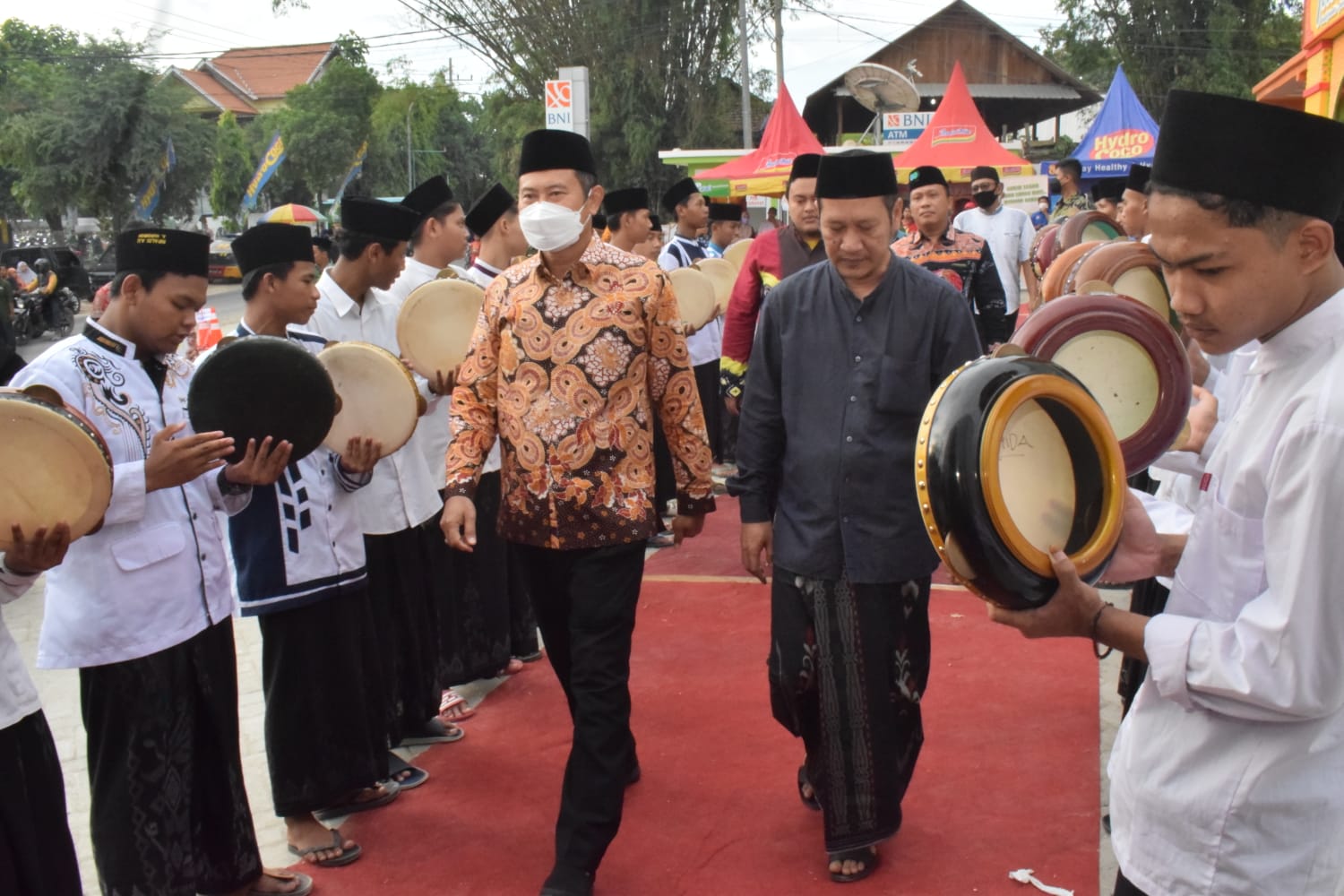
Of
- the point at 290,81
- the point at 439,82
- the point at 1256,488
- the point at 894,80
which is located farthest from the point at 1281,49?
the point at 290,81

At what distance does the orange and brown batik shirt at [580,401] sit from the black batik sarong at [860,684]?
0.56 metres

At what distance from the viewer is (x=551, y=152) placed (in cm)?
379

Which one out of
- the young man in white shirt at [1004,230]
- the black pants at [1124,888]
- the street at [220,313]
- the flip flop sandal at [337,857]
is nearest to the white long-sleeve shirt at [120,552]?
the flip flop sandal at [337,857]

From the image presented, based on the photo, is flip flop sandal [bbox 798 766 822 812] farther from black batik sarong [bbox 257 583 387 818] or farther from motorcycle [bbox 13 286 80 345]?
motorcycle [bbox 13 286 80 345]

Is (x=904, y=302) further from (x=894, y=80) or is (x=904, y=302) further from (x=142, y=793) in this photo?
(x=894, y=80)

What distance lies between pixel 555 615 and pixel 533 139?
1531 mm

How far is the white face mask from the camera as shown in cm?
362

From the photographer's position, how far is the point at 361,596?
4199 mm

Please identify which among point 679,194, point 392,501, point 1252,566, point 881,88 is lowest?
point 392,501

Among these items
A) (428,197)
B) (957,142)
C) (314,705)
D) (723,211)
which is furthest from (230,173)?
(314,705)

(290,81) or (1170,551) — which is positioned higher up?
(290,81)

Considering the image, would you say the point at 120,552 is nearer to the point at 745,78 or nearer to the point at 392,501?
the point at 392,501

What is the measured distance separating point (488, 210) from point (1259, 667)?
487cm

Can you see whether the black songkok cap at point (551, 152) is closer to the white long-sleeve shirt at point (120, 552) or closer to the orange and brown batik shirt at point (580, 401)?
the orange and brown batik shirt at point (580, 401)
